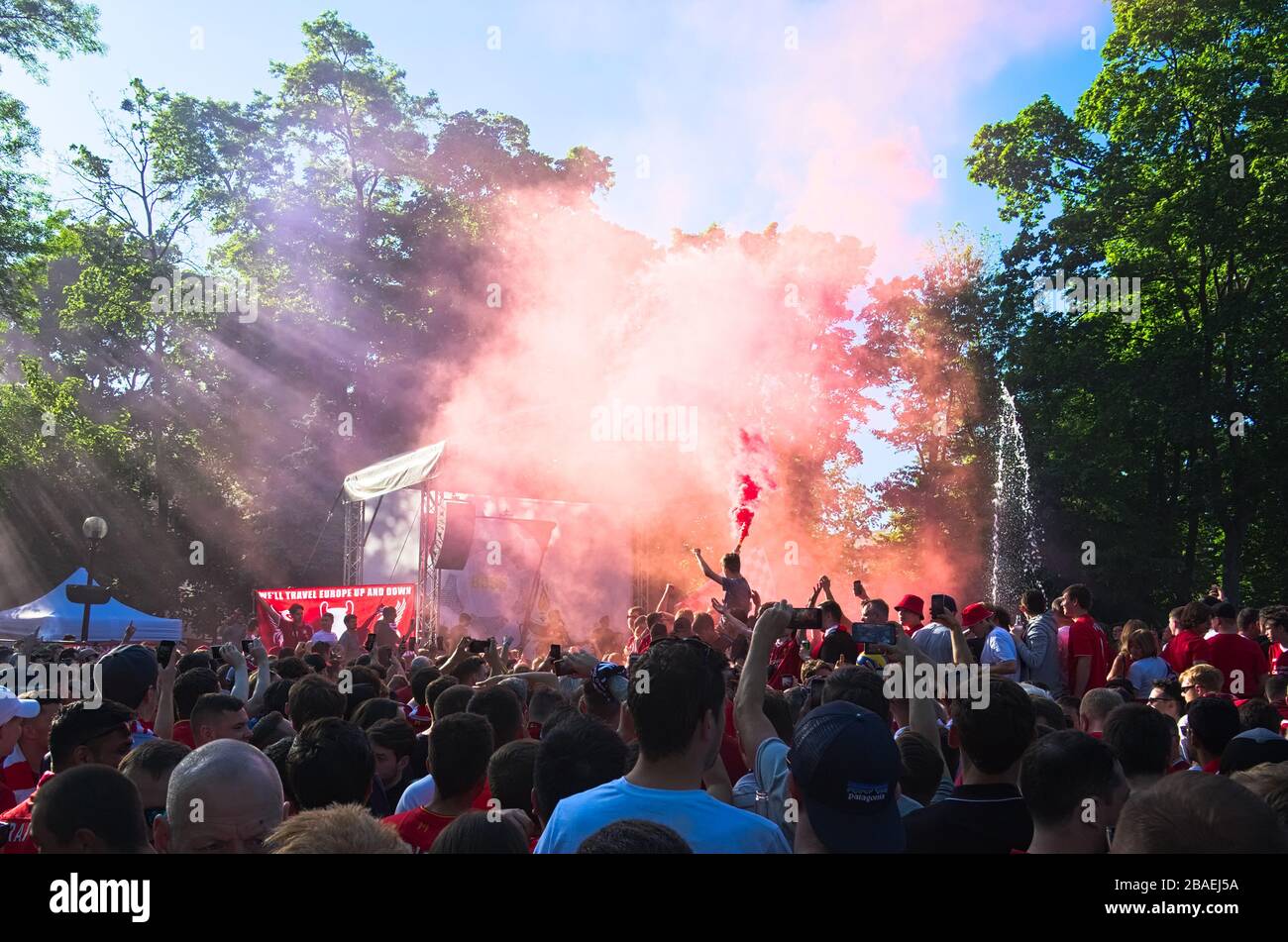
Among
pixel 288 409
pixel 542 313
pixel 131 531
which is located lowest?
pixel 131 531

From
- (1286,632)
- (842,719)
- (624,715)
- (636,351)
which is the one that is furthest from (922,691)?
(636,351)

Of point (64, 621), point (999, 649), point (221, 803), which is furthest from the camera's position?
point (64, 621)

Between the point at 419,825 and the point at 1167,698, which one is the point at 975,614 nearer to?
the point at 1167,698

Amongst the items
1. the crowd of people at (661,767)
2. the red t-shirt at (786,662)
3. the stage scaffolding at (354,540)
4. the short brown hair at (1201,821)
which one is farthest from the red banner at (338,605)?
the short brown hair at (1201,821)

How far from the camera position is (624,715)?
4289 mm

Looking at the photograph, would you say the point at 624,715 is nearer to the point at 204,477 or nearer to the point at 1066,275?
the point at 1066,275

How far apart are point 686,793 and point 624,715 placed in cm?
165

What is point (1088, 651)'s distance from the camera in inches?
316

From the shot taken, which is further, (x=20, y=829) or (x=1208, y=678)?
(x=1208, y=678)

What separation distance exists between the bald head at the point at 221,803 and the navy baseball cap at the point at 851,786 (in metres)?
1.52

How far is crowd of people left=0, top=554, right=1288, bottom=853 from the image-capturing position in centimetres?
249

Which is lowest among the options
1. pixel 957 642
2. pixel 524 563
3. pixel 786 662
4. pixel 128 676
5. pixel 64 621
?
pixel 64 621

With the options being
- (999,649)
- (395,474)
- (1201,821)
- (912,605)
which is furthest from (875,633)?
(395,474)

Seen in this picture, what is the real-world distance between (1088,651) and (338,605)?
14.0 m
